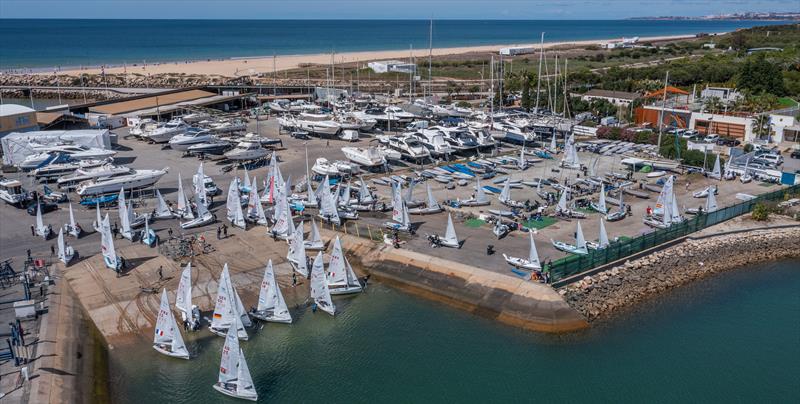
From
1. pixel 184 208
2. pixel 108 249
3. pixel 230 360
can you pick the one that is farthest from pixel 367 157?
pixel 230 360

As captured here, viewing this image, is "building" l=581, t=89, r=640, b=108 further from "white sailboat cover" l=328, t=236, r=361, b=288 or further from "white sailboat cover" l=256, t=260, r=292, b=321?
"white sailboat cover" l=256, t=260, r=292, b=321

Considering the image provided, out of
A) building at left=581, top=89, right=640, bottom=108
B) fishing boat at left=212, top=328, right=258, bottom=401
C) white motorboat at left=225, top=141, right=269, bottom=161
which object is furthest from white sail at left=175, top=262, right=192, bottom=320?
building at left=581, top=89, right=640, bottom=108

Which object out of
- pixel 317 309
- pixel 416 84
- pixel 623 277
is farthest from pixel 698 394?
pixel 416 84

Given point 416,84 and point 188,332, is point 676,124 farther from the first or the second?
point 188,332

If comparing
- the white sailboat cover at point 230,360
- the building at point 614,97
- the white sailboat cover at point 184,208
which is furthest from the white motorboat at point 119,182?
the building at point 614,97

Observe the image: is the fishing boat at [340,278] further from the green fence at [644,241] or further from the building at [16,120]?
the building at [16,120]

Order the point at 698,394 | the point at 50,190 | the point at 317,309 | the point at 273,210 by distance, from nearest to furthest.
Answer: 1. the point at 698,394
2. the point at 317,309
3. the point at 273,210
4. the point at 50,190
